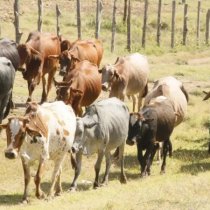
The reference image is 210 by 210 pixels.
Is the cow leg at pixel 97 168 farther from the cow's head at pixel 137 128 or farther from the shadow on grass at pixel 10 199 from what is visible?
the shadow on grass at pixel 10 199

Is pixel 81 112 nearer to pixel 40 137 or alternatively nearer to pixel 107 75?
pixel 107 75

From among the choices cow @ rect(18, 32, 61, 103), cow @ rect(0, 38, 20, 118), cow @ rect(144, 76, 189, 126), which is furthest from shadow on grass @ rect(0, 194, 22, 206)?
cow @ rect(18, 32, 61, 103)

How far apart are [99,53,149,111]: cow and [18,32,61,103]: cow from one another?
228cm

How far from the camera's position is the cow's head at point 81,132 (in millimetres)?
12312

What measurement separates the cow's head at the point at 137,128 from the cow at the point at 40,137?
2.07m

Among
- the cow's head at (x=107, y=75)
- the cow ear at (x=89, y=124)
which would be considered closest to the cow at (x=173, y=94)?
the cow's head at (x=107, y=75)

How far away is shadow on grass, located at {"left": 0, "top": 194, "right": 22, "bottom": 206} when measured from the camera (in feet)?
38.6

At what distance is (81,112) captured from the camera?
53.6 ft

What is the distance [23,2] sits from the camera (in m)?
37.4

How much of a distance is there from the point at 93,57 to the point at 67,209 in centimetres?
1008

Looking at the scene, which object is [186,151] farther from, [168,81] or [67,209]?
[67,209]

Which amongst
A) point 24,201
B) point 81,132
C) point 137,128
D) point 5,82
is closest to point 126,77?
point 5,82

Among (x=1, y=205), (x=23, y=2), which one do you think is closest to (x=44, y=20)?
(x=23, y=2)

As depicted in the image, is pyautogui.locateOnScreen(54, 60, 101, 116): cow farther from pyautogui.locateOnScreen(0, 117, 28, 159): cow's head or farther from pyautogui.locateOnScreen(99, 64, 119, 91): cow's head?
pyautogui.locateOnScreen(0, 117, 28, 159): cow's head
